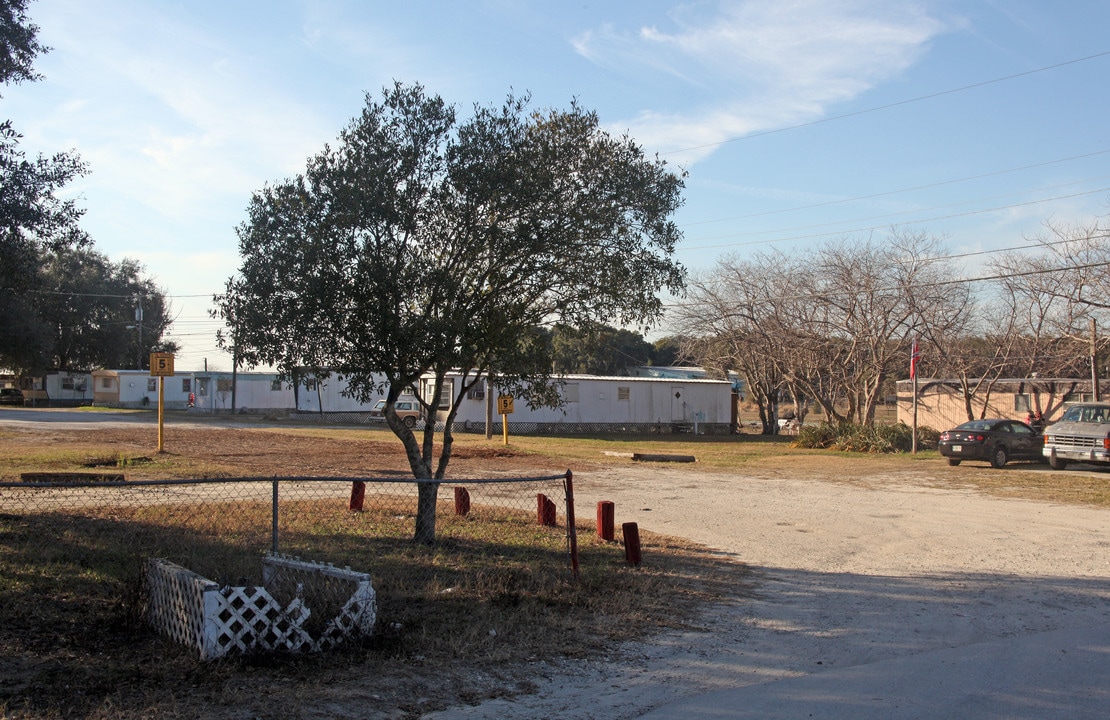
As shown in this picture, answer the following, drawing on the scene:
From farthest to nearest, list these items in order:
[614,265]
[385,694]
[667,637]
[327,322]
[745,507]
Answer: [745,507], [614,265], [327,322], [667,637], [385,694]

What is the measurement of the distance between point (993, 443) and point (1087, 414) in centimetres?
244

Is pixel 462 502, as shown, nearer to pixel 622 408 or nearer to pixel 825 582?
pixel 825 582

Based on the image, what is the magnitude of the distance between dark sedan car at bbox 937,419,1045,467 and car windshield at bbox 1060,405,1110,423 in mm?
1335

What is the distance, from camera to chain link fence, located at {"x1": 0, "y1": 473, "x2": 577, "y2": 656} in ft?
22.8

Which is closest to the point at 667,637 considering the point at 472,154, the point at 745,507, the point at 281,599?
the point at 281,599

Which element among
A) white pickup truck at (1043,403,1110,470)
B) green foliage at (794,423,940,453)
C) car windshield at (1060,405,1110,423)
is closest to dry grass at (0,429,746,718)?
white pickup truck at (1043,403,1110,470)

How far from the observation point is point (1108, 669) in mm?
6082

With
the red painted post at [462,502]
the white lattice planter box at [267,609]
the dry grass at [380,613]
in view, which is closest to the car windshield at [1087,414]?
the dry grass at [380,613]

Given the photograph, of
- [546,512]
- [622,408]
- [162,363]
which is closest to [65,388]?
[622,408]

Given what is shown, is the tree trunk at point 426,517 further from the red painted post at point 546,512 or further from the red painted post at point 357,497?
the red painted post at point 357,497

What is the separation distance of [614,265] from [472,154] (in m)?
2.01

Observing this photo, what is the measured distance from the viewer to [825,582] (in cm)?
913

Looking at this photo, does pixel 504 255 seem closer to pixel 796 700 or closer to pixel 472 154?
pixel 472 154

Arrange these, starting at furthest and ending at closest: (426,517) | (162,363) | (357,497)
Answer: (162,363), (357,497), (426,517)
